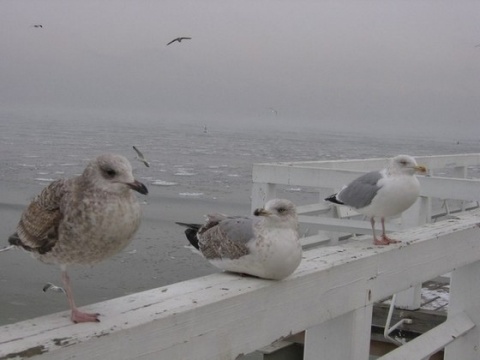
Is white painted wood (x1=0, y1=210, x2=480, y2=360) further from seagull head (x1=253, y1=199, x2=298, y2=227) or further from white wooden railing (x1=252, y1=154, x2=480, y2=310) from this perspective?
white wooden railing (x1=252, y1=154, x2=480, y2=310)

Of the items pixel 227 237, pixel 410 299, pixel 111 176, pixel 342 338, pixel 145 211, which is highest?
pixel 111 176

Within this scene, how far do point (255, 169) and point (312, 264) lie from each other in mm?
4399

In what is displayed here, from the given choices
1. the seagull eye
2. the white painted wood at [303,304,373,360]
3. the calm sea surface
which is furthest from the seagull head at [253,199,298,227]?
the calm sea surface

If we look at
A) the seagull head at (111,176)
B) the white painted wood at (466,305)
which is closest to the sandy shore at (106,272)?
the white painted wood at (466,305)

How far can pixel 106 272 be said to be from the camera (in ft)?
34.8

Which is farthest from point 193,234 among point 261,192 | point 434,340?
point 261,192

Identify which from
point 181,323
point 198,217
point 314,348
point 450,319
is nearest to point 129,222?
point 181,323

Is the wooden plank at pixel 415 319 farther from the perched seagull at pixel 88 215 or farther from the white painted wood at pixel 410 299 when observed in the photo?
the perched seagull at pixel 88 215

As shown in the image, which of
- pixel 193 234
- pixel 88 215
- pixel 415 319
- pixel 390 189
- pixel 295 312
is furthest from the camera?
pixel 415 319

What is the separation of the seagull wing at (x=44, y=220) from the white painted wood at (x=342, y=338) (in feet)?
3.62

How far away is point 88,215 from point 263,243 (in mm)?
673

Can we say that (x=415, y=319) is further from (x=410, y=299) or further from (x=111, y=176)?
(x=111, y=176)

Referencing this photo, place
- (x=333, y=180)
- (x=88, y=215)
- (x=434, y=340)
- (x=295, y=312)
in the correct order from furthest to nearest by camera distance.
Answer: (x=333, y=180), (x=434, y=340), (x=295, y=312), (x=88, y=215)

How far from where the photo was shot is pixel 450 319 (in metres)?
3.53
